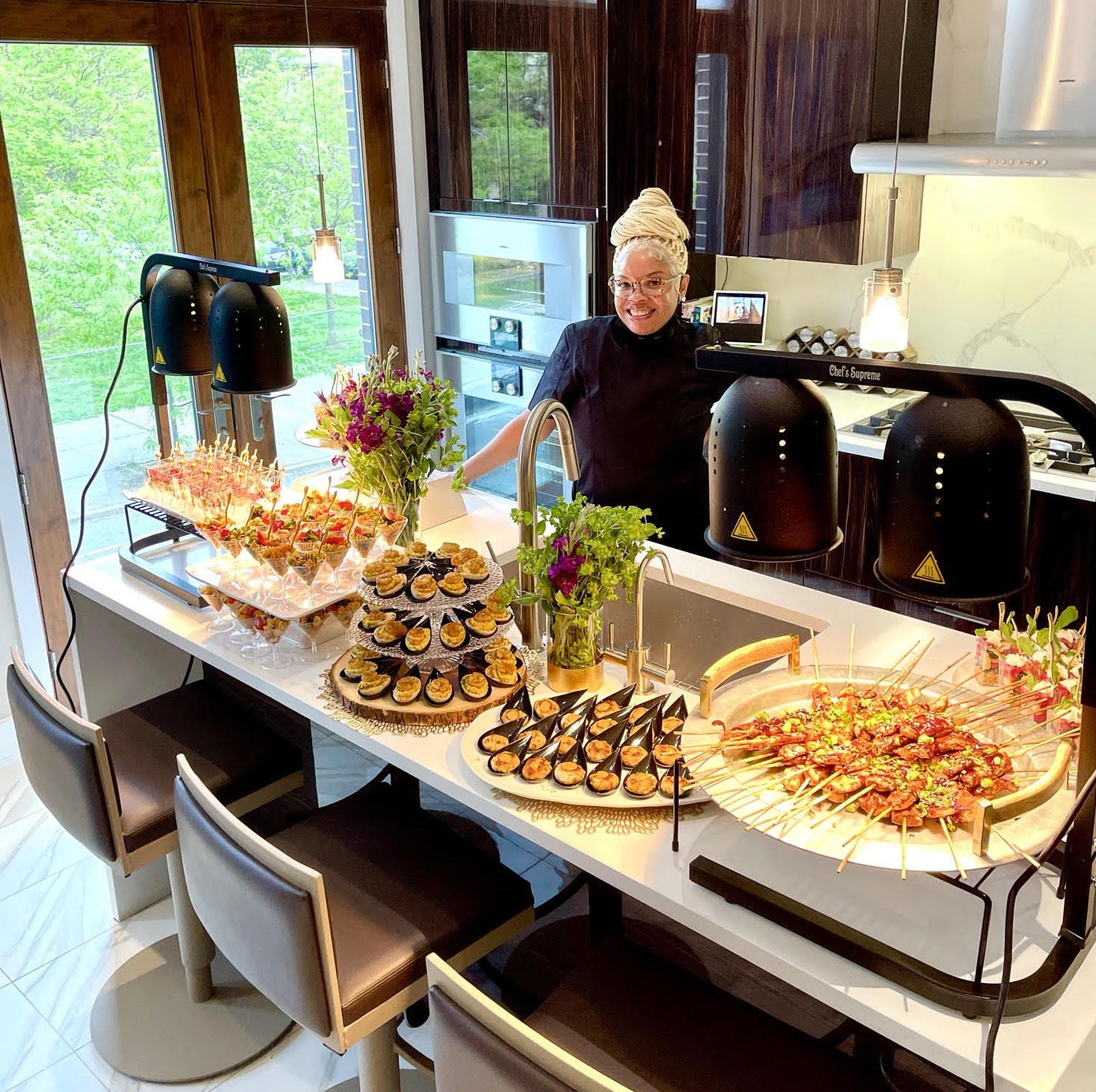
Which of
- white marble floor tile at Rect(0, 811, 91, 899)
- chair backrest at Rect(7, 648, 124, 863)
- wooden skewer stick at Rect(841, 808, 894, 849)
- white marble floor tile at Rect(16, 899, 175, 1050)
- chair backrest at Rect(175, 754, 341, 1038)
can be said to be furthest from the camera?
white marble floor tile at Rect(0, 811, 91, 899)

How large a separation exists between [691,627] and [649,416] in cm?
84

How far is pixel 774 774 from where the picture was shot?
5.06 ft

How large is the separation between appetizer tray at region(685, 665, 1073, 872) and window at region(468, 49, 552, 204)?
2.84 m

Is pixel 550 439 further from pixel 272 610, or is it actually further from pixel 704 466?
pixel 272 610

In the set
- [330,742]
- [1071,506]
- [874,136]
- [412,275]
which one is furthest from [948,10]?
[330,742]

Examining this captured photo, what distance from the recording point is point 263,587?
222 cm

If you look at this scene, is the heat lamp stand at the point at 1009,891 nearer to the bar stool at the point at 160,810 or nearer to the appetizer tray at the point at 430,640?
the appetizer tray at the point at 430,640

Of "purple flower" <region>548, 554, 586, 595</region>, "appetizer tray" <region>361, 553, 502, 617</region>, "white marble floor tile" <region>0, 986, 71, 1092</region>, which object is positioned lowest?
"white marble floor tile" <region>0, 986, 71, 1092</region>

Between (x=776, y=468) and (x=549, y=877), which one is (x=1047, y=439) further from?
(x=776, y=468)

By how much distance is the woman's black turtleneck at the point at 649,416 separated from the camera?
2.92 m

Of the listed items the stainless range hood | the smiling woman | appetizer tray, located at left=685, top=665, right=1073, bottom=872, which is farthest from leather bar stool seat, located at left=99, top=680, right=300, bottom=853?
the stainless range hood

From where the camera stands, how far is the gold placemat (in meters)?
1.67

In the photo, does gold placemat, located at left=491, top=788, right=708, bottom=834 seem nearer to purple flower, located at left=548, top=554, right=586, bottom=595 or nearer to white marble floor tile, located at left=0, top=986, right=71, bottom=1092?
purple flower, located at left=548, top=554, right=586, bottom=595

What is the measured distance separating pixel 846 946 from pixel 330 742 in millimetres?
1691
